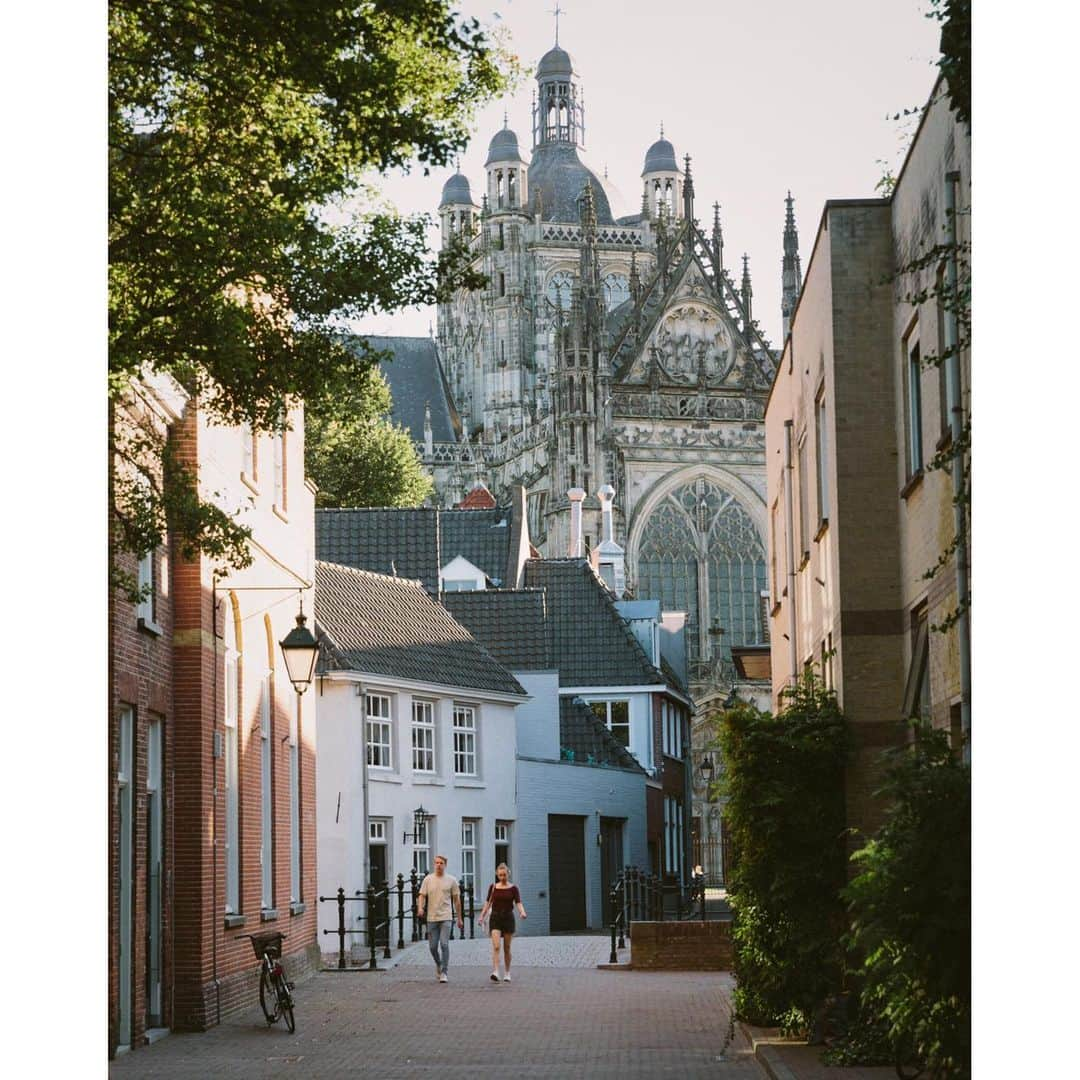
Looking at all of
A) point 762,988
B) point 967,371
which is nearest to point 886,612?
point 762,988

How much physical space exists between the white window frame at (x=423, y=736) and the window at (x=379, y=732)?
113 centimetres

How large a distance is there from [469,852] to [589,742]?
7.40 meters

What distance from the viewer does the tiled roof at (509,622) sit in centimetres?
4719

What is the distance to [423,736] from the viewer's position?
125ft

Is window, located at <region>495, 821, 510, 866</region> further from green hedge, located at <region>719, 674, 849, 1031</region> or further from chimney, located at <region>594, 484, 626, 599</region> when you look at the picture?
chimney, located at <region>594, 484, 626, 599</region>

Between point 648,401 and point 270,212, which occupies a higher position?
point 648,401

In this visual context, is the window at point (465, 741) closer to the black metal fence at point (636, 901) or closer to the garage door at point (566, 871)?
the garage door at point (566, 871)

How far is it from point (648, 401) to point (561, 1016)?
58.8 meters

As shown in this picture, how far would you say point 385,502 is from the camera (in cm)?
6012

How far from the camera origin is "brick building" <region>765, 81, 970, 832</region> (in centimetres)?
1533
